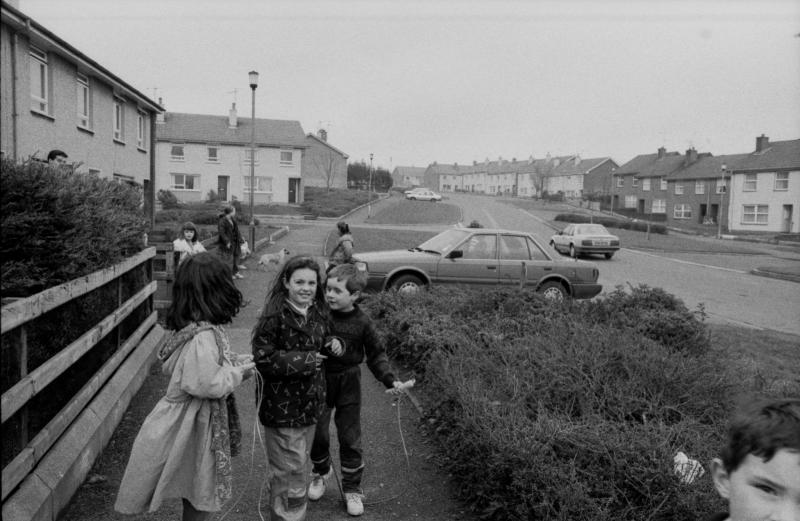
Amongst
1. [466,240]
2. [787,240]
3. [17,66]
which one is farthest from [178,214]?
[787,240]

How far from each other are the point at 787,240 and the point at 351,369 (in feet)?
165

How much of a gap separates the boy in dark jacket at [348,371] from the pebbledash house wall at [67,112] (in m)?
10.1

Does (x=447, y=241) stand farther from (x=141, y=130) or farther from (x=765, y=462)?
(x=141, y=130)

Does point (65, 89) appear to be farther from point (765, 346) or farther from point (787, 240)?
point (787, 240)

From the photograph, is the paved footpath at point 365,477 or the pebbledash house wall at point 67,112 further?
the pebbledash house wall at point 67,112

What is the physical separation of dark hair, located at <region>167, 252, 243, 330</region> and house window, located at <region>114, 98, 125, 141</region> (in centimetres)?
2316

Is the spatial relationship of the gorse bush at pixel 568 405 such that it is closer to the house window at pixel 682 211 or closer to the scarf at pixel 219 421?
the scarf at pixel 219 421

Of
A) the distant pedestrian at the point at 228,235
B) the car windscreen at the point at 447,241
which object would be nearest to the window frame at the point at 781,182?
the car windscreen at the point at 447,241

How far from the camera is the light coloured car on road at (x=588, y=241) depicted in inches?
1119

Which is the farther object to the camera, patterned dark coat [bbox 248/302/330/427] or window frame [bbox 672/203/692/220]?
window frame [bbox 672/203/692/220]

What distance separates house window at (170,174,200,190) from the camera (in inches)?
2185

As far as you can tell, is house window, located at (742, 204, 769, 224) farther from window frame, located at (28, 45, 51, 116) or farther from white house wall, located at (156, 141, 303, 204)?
window frame, located at (28, 45, 51, 116)

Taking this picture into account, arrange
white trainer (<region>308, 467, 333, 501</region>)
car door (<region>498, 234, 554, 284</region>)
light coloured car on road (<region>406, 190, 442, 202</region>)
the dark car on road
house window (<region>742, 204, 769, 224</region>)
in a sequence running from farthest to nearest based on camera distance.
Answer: light coloured car on road (<region>406, 190, 442, 202</region>) → house window (<region>742, 204, 769, 224</region>) → car door (<region>498, 234, 554, 284</region>) → the dark car on road → white trainer (<region>308, 467, 333, 501</region>)

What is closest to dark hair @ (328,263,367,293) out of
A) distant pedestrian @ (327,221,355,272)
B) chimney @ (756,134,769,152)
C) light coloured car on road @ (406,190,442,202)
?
distant pedestrian @ (327,221,355,272)
